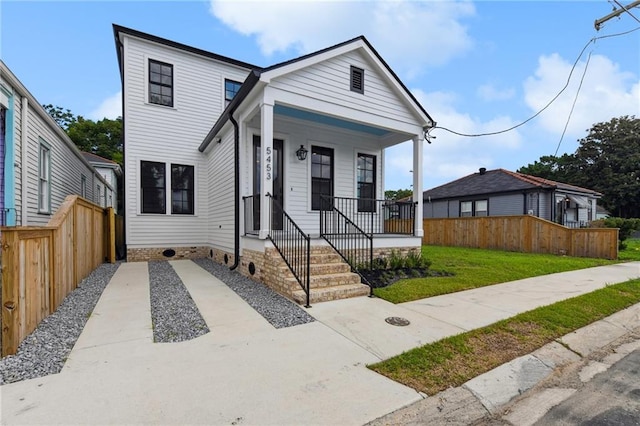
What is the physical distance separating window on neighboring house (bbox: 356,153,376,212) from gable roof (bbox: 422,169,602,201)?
37.3 feet

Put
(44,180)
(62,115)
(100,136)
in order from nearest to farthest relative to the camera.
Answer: (44,180) < (100,136) < (62,115)

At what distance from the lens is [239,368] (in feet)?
8.96

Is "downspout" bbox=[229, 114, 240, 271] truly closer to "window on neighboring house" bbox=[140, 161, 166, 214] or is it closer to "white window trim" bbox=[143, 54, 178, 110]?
"window on neighboring house" bbox=[140, 161, 166, 214]

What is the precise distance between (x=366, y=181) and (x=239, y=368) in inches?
288

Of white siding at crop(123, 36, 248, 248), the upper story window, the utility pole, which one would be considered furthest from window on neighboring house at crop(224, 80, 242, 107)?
the utility pole

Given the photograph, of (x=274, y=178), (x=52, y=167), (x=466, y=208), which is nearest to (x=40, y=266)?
(x=274, y=178)

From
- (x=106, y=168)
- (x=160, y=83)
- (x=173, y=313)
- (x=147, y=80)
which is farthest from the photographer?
(x=106, y=168)

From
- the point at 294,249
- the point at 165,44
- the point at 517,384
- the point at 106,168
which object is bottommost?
the point at 517,384

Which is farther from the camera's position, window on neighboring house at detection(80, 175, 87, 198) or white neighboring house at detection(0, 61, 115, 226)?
window on neighboring house at detection(80, 175, 87, 198)

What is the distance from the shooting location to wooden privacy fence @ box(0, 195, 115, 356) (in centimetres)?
284

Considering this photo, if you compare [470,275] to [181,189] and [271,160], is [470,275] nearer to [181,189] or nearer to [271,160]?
[271,160]

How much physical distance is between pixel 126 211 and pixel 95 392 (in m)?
8.37

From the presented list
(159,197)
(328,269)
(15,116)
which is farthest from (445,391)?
(159,197)

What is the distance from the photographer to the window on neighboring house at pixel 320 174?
841 cm
